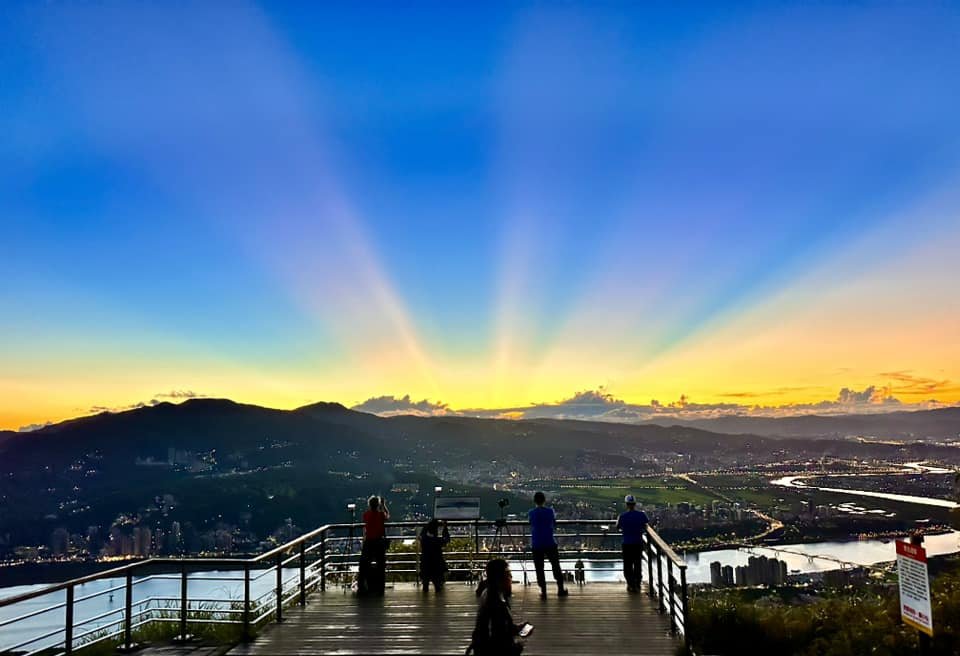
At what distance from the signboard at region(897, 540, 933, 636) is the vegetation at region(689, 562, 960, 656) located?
5.79 ft

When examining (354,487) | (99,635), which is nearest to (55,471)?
(354,487)

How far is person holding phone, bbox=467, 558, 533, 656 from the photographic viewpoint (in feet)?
20.7

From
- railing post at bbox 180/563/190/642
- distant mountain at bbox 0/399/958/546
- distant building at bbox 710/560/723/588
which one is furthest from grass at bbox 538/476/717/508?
railing post at bbox 180/563/190/642

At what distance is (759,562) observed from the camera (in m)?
20.9

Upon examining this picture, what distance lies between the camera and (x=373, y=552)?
1345 centimetres

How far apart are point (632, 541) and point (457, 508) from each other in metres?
3.64

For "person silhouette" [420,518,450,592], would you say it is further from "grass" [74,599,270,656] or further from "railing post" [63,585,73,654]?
"railing post" [63,585,73,654]

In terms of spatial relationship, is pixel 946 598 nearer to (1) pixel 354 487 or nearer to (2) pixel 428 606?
(2) pixel 428 606

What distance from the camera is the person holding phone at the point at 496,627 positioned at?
630cm

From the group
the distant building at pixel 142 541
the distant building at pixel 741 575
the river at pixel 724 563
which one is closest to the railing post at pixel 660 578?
the river at pixel 724 563

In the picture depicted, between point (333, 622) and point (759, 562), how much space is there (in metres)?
14.7

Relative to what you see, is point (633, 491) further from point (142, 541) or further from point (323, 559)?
point (323, 559)

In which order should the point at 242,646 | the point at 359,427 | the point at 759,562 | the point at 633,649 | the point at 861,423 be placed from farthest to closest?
the point at 861,423
the point at 359,427
the point at 759,562
the point at 242,646
the point at 633,649

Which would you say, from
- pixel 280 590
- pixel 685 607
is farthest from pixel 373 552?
pixel 685 607
